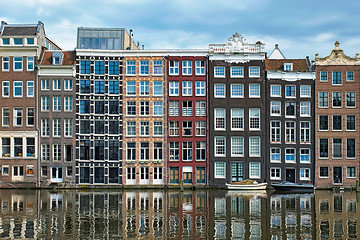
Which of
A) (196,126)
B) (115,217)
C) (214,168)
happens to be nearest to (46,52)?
(196,126)

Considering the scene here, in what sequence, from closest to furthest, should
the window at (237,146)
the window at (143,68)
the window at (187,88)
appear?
the window at (237,146) < the window at (187,88) < the window at (143,68)

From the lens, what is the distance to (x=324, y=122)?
68.6 meters

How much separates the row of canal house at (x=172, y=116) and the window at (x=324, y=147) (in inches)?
5.8

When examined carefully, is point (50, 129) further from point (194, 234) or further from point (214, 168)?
point (194, 234)

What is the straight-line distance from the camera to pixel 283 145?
68438 mm

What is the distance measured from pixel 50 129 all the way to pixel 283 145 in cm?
3442

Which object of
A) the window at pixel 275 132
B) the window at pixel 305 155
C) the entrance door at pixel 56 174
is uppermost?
the window at pixel 275 132

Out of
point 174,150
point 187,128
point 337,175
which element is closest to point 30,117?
point 174,150

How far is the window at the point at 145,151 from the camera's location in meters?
→ 69.2

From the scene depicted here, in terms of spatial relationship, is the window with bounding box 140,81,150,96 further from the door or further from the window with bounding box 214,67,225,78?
the door

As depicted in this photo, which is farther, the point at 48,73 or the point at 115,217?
the point at 48,73

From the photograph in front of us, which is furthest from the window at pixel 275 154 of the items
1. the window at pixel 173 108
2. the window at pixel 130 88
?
the window at pixel 130 88

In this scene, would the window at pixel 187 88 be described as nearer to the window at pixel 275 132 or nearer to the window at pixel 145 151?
the window at pixel 145 151

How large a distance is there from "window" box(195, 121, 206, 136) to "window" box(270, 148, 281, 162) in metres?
10.4
